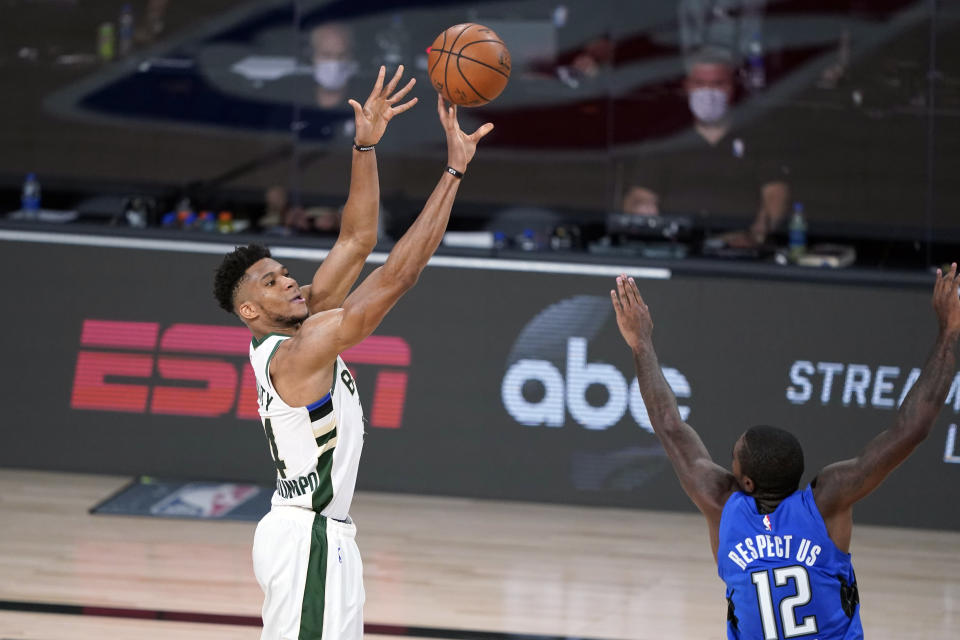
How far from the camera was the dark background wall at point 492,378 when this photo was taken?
7.76 meters

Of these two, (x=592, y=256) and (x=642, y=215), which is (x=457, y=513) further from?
(x=642, y=215)

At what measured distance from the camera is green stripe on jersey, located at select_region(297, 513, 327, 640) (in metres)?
4.09

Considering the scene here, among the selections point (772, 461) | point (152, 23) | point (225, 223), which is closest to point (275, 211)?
point (225, 223)

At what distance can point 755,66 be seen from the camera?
8781 millimetres

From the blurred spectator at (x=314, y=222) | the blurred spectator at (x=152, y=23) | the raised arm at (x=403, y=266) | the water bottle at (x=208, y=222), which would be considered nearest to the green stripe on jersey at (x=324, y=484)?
the raised arm at (x=403, y=266)

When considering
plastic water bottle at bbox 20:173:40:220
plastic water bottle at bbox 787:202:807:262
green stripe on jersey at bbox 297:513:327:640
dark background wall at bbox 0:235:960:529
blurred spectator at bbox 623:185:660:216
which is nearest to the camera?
green stripe on jersey at bbox 297:513:327:640

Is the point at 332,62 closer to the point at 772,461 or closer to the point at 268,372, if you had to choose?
the point at 268,372

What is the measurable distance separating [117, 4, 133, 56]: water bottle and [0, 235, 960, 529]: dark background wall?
2.02 m

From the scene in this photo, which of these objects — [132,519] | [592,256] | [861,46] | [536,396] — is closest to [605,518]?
[536,396]

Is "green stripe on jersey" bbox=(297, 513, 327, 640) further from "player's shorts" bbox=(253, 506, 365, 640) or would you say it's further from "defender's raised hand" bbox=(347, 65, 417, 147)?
"defender's raised hand" bbox=(347, 65, 417, 147)

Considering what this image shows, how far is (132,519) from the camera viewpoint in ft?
24.7

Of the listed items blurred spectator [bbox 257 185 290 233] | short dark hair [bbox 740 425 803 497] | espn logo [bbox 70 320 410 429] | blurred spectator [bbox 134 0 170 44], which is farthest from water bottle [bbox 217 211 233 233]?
short dark hair [bbox 740 425 803 497]

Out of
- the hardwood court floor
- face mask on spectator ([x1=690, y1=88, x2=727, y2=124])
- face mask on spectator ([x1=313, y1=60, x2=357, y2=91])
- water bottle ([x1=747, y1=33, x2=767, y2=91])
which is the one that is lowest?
the hardwood court floor

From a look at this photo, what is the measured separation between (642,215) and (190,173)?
3.36 metres
